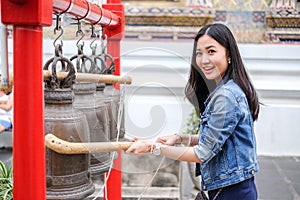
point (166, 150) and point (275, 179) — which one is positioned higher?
point (166, 150)

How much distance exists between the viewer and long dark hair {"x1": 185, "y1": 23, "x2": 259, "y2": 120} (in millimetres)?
1361

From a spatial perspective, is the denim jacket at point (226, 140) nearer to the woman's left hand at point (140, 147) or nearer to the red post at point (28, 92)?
the woman's left hand at point (140, 147)

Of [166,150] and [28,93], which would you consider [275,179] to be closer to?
[166,150]

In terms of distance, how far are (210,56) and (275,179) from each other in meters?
2.08

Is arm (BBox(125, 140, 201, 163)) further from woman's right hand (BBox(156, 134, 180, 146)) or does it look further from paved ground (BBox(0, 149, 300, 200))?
paved ground (BBox(0, 149, 300, 200))

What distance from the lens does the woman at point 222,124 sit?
131 cm

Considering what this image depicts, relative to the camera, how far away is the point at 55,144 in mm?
1078

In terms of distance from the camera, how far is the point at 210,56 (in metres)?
1.34

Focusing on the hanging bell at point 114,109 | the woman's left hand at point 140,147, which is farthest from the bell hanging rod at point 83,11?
the woman's left hand at point 140,147

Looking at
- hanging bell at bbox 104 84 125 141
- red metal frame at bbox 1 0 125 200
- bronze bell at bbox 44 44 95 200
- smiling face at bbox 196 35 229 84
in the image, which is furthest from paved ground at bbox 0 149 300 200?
red metal frame at bbox 1 0 125 200

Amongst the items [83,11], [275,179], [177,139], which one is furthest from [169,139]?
[275,179]

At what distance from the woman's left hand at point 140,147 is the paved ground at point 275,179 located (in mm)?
1764

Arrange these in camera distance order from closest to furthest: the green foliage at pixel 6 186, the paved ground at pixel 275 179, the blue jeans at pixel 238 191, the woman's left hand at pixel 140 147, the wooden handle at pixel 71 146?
the wooden handle at pixel 71 146, the woman's left hand at pixel 140 147, the blue jeans at pixel 238 191, the green foliage at pixel 6 186, the paved ground at pixel 275 179

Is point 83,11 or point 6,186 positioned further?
point 6,186
